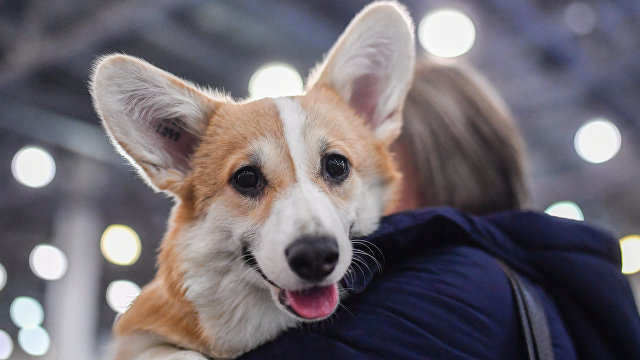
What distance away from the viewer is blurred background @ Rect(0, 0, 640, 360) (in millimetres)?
3666

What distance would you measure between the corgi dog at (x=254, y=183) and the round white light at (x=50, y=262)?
4.33 m

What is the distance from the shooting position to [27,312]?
27.7ft

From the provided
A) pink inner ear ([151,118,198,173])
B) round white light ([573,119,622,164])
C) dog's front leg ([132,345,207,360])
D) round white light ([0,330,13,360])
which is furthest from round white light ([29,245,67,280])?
round white light ([573,119,622,164])

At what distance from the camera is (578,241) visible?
3.62 feet

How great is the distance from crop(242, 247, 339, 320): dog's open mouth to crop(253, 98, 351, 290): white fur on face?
27 millimetres

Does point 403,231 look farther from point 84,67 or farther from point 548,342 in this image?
point 84,67

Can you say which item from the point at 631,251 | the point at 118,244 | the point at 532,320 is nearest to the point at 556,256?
the point at 532,320

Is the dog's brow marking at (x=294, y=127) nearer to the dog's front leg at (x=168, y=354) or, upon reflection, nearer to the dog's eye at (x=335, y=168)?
the dog's eye at (x=335, y=168)

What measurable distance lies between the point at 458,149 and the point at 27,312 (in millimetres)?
8956

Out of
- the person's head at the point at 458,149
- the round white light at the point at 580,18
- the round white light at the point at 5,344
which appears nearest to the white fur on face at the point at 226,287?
the person's head at the point at 458,149

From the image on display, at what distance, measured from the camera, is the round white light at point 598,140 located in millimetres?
4957

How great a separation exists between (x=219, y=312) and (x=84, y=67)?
3477 millimetres

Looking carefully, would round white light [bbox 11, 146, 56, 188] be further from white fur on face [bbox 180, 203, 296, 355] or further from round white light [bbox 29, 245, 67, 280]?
white fur on face [bbox 180, 203, 296, 355]

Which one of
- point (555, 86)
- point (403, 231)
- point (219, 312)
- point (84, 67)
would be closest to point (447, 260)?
point (403, 231)
